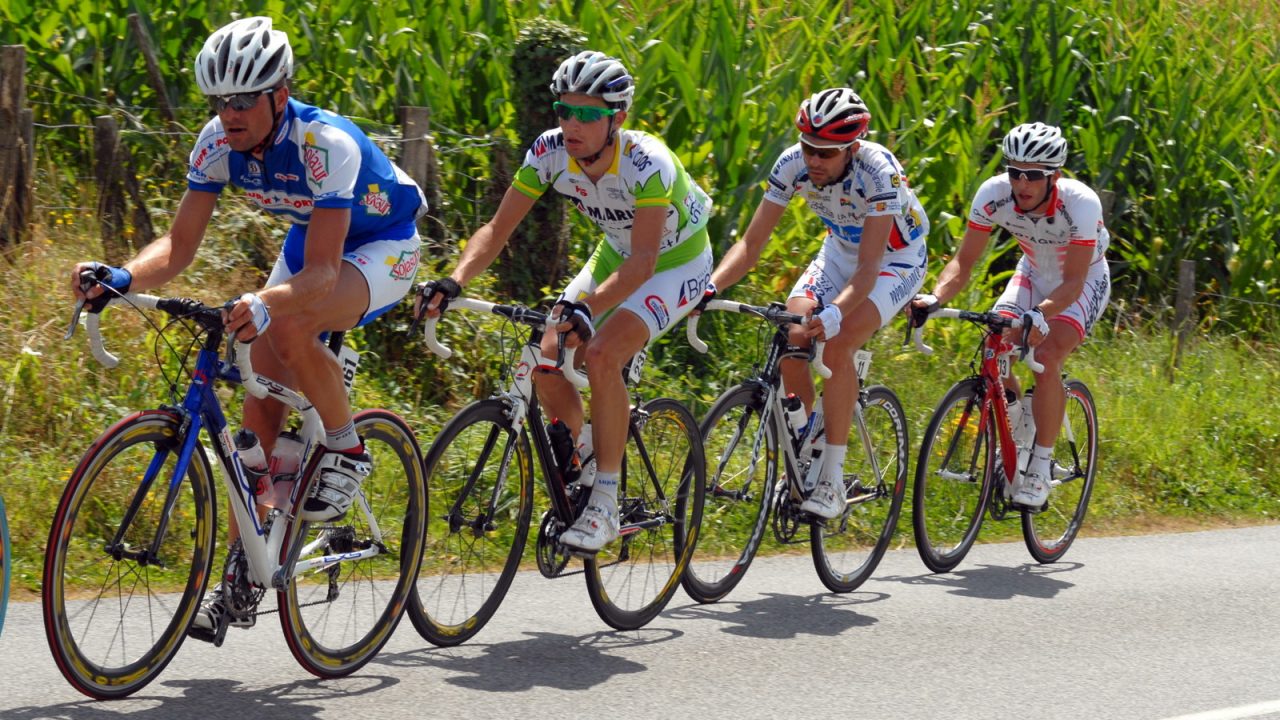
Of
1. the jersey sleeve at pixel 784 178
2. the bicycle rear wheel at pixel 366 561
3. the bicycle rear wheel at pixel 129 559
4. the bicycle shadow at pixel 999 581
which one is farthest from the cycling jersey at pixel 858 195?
the bicycle rear wheel at pixel 129 559

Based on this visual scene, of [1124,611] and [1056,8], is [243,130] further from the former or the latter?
[1056,8]

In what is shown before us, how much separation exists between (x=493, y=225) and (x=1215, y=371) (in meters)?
7.97

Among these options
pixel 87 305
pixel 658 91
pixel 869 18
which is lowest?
pixel 87 305

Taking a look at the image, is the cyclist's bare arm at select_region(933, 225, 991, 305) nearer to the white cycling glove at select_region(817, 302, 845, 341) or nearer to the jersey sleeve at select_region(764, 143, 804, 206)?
the jersey sleeve at select_region(764, 143, 804, 206)

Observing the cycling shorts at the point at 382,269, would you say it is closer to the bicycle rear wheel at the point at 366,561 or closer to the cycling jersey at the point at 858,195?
the bicycle rear wheel at the point at 366,561

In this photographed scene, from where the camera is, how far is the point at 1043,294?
27.9 feet

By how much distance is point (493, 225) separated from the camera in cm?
605

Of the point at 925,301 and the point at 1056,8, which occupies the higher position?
the point at 1056,8

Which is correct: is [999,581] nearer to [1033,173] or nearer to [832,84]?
[1033,173]

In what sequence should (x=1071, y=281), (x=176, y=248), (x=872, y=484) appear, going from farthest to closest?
(x=1071, y=281) < (x=872, y=484) < (x=176, y=248)

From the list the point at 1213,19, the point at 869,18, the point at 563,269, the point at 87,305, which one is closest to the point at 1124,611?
the point at 563,269

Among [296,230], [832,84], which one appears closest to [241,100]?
[296,230]

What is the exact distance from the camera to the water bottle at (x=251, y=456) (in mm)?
5039

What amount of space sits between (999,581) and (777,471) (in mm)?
1517
